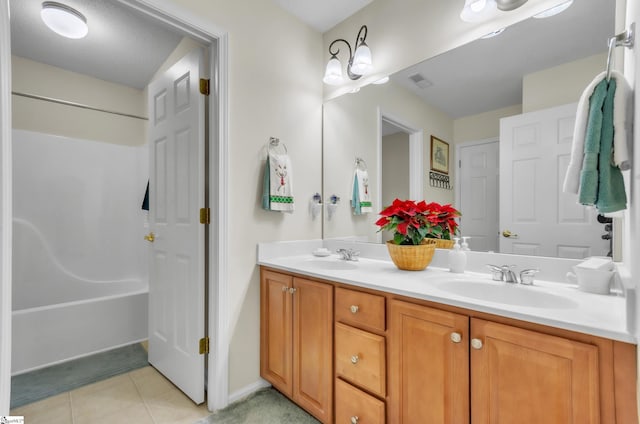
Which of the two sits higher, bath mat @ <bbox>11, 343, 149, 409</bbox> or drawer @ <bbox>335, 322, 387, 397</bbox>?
drawer @ <bbox>335, 322, 387, 397</bbox>

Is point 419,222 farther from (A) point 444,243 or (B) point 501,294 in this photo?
(B) point 501,294

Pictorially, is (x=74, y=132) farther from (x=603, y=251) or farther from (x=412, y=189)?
(x=603, y=251)

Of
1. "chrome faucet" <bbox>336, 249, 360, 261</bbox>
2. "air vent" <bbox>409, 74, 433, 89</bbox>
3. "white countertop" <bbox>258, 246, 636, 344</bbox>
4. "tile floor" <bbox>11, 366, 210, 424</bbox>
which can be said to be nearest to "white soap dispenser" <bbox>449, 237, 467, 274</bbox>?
"white countertop" <bbox>258, 246, 636, 344</bbox>

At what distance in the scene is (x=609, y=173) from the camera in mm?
799

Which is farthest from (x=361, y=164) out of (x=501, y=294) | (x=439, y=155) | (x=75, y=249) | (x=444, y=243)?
(x=75, y=249)

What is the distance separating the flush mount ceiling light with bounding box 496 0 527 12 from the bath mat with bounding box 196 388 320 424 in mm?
2170

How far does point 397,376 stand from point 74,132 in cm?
340

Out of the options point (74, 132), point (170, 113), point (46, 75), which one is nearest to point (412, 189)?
point (170, 113)

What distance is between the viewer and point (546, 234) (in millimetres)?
1272

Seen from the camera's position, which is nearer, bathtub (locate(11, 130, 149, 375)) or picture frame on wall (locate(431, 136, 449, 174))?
picture frame on wall (locate(431, 136, 449, 174))

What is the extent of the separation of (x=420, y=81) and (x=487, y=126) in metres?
0.49

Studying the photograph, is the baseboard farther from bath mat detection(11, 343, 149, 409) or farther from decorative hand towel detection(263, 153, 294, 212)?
decorative hand towel detection(263, 153, 294, 212)

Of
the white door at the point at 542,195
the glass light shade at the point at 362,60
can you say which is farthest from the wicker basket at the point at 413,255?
the glass light shade at the point at 362,60

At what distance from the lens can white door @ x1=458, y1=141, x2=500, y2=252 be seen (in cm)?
144
